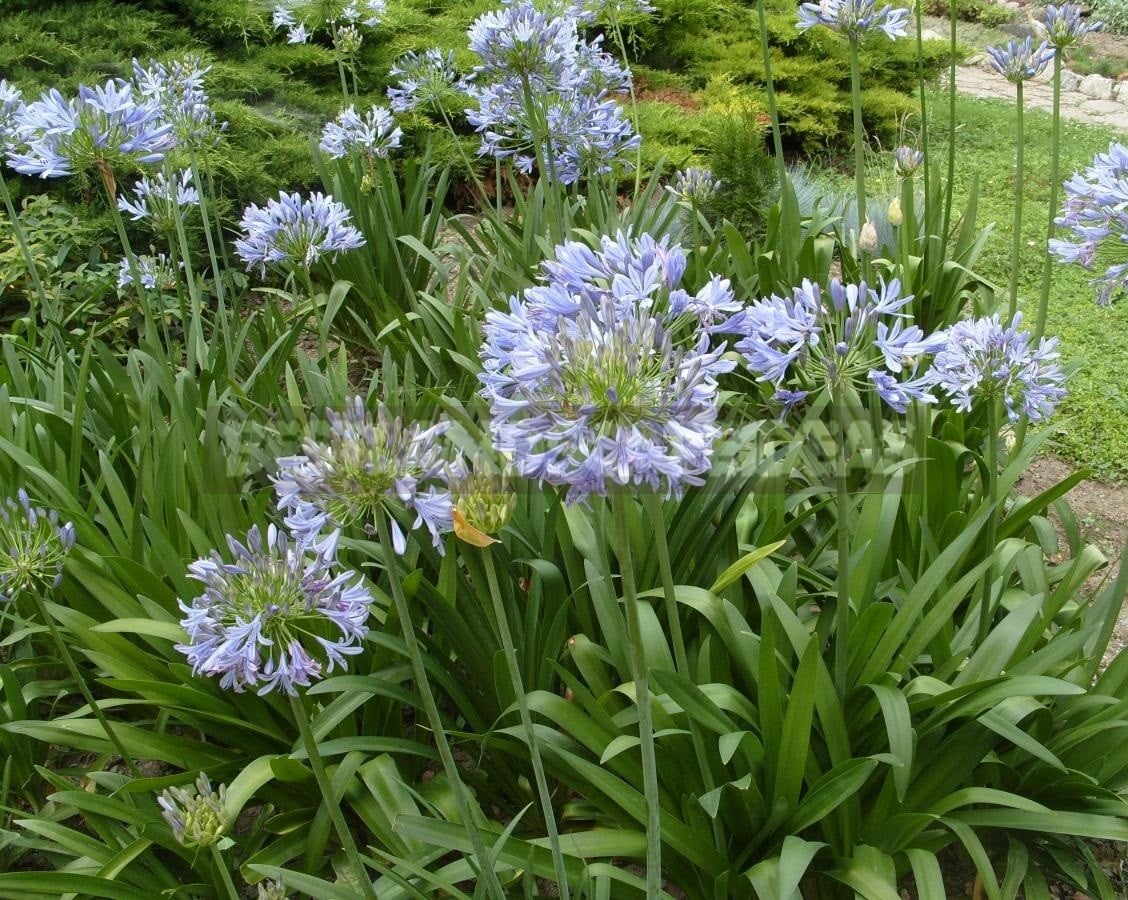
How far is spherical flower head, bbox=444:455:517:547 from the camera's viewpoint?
1.52 metres

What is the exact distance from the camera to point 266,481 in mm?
3043

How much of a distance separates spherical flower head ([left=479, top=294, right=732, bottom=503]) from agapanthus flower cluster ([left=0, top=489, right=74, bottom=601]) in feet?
3.78

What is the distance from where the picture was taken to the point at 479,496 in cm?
152

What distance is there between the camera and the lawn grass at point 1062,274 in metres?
4.38

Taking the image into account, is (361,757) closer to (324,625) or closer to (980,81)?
(324,625)

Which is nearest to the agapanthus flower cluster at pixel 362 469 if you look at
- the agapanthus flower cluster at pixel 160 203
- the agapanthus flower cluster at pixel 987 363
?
the agapanthus flower cluster at pixel 987 363

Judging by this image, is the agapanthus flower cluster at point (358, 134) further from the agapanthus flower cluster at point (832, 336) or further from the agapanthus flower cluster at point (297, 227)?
the agapanthus flower cluster at point (832, 336)

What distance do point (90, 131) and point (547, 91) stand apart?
1.80m

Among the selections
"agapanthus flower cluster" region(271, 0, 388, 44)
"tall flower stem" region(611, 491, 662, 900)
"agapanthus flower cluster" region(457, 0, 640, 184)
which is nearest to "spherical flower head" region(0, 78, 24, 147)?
"agapanthus flower cluster" region(271, 0, 388, 44)

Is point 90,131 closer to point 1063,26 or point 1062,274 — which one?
point 1063,26

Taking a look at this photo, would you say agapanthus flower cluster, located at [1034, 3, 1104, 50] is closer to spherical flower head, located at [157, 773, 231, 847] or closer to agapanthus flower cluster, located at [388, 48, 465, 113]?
agapanthus flower cluster, located at [388, 48, 465, 113]

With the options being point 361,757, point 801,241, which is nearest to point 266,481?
point 361,757

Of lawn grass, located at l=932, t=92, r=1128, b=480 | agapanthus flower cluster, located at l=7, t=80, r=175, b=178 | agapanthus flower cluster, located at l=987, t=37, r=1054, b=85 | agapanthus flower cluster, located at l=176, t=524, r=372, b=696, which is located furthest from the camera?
lawn grass, located at l=932, t=92, r=1128, b=480

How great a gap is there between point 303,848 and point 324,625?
0.52 m
